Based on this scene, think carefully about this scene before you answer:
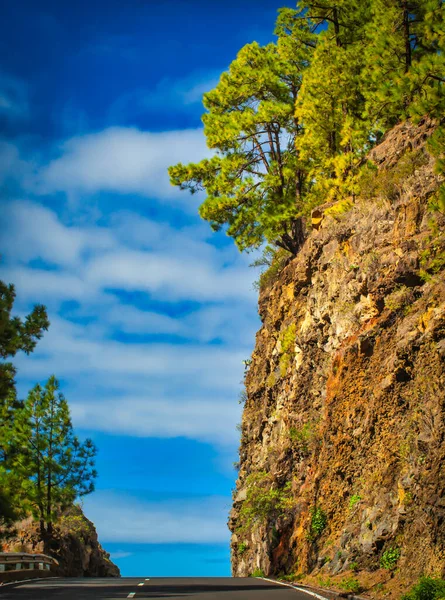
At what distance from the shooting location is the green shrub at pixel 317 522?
20859 millimetres

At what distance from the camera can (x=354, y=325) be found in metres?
23.7

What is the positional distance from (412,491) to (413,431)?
1.86m

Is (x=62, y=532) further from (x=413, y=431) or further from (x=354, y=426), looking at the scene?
(x=413, y=431)

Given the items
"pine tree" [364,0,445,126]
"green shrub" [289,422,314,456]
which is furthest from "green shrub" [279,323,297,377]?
"pine tree" [364,0,445,126]

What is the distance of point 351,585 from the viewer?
50.0 ft

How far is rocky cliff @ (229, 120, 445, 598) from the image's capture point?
1577 centimetres

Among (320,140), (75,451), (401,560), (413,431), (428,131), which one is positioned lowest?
(401,560)

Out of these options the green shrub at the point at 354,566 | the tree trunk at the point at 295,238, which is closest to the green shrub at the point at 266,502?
the green shrub at the point at 354,566

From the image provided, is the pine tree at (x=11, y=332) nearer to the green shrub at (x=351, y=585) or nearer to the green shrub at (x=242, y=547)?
the green shrub at (x=351, y=585)

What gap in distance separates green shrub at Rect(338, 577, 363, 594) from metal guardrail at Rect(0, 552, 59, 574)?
1196cm

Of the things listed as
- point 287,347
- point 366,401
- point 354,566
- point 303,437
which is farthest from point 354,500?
point 287,347

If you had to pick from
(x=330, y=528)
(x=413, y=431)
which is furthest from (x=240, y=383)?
(x=413, y=431)

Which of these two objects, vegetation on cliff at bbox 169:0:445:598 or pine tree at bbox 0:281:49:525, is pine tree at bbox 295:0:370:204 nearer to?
vegetation on cliff at bbox 169:0:445:598

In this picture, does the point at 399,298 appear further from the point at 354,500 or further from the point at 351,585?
the point at 351,585
